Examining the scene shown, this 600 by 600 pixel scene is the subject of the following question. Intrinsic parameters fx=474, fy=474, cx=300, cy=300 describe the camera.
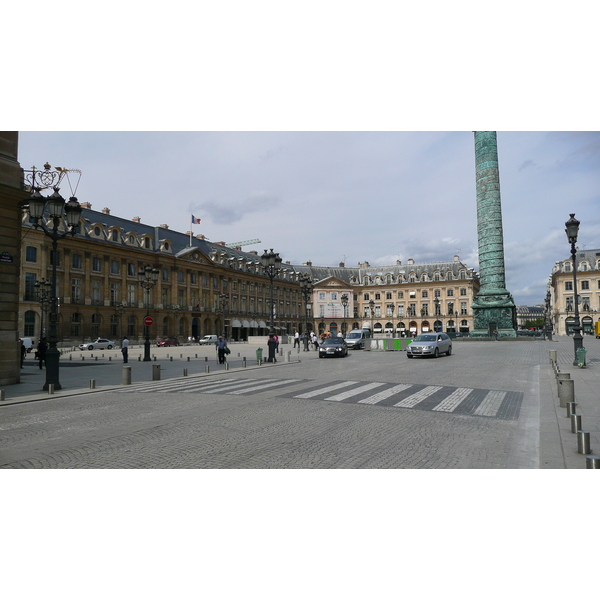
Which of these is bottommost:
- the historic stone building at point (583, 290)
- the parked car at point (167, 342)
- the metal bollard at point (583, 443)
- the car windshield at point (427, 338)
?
the parked car at point (167, 342)

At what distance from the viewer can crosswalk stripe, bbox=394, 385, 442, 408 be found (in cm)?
1118

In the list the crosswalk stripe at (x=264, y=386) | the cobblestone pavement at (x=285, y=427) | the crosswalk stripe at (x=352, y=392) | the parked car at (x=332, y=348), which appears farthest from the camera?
the parked car at (x=332, y=348)

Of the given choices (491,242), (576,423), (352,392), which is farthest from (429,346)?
(491,242)

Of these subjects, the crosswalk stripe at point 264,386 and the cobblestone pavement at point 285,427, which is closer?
the cobblestone pavement at point 285,427

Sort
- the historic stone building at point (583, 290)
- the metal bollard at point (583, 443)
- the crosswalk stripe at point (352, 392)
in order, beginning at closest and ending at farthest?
the metal bollard at point (583, 443) → the crosswalk stripe at point (352, 392) → the historic stone building at point (583, 290)

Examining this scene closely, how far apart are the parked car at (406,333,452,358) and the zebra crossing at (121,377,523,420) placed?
12818 mm

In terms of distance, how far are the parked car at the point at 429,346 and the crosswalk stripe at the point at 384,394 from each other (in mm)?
13428

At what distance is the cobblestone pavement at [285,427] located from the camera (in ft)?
22.2

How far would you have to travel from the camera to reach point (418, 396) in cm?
1241

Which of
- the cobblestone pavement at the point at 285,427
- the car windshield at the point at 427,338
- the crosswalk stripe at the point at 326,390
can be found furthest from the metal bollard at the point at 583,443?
the car windshield at the point at 427,338

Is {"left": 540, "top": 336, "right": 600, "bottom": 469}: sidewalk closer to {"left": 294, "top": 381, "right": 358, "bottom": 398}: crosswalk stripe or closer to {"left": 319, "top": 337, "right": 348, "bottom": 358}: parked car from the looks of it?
{"left": 294, "top": 381, "right": 358, "bottom": 398}: crosswalk stripe

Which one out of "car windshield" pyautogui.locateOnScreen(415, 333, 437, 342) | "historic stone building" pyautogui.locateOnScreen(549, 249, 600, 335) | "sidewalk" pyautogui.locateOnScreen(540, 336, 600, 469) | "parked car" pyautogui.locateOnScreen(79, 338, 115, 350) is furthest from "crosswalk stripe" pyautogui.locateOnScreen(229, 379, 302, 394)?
"historic stone building" pyautogui.locateOnScreen(549, 249, 600, 335)

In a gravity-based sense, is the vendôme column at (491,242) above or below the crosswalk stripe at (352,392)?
above

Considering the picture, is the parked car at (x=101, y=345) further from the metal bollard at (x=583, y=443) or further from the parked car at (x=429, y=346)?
the metal bollard at (x=583, y=443)
